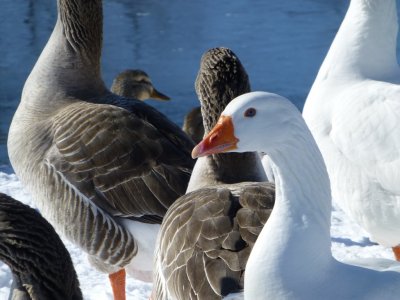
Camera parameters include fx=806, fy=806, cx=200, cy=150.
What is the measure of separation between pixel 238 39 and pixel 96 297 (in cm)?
757

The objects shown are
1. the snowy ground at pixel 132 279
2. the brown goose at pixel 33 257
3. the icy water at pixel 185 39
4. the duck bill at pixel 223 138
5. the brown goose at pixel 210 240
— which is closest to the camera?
the duck bill at pixel 223 138

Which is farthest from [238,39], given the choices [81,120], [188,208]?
[188,208]

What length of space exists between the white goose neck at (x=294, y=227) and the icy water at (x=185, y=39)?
213 inches

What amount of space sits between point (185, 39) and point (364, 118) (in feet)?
26.4

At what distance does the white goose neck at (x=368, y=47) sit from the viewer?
15.4 feet

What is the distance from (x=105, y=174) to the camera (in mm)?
4445

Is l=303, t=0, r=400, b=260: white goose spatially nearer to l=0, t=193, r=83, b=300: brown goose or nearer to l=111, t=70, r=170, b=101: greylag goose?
l=0, t=193, r=83, b=300: brown goose

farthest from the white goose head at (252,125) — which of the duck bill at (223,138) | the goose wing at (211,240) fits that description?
the goose wing at (211,240)

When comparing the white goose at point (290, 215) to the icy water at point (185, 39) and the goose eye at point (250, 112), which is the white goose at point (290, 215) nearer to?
the goose eye at point (250, 112)

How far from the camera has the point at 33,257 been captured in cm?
282

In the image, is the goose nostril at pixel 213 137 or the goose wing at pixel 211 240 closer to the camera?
the goose nostril at pixel 213 137

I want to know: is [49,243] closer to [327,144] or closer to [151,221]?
[151,221]

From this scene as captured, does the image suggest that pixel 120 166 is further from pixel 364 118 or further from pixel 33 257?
pixel 33 257

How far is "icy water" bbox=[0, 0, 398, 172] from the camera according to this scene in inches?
393
